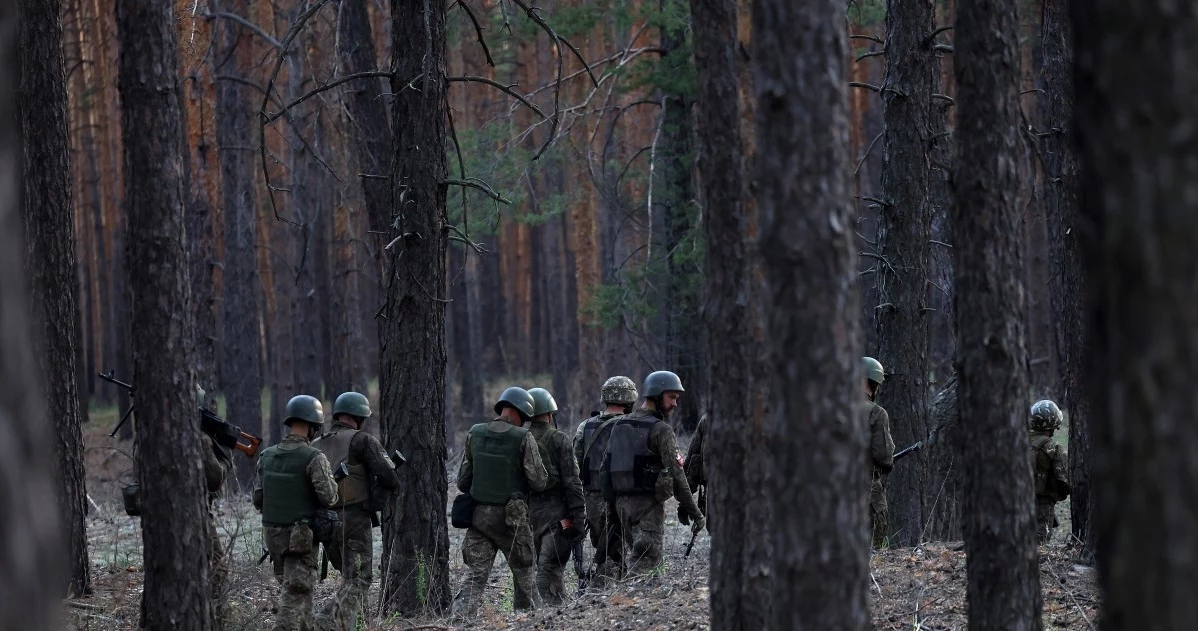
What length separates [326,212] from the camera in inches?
1375

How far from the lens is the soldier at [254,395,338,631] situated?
355 inches

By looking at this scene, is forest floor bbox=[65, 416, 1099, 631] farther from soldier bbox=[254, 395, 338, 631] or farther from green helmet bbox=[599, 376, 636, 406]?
green helmet bbox=[599, 376, 636, 406]

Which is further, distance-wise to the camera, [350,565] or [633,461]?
[633,461]

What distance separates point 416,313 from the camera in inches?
376

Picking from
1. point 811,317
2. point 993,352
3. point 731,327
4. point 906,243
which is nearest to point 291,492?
point 731,327

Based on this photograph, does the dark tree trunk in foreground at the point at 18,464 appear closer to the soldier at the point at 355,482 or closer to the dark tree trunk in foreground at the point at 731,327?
the dark tree trunk in foreground at the point at 731,327

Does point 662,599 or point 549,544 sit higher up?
point 549,544

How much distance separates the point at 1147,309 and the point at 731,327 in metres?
3.23

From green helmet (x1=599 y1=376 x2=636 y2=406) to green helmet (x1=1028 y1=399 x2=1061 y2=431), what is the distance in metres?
3.62

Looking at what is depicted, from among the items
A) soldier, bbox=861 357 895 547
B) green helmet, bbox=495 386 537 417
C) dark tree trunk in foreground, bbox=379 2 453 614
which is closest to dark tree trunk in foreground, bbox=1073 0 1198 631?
soldier, bbox=861 357 895 547

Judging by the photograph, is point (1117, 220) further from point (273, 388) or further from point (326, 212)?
point (326, 212)

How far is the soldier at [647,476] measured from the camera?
11.0m

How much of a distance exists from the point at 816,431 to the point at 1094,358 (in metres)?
1.46

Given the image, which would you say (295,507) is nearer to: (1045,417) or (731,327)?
(731,327)
